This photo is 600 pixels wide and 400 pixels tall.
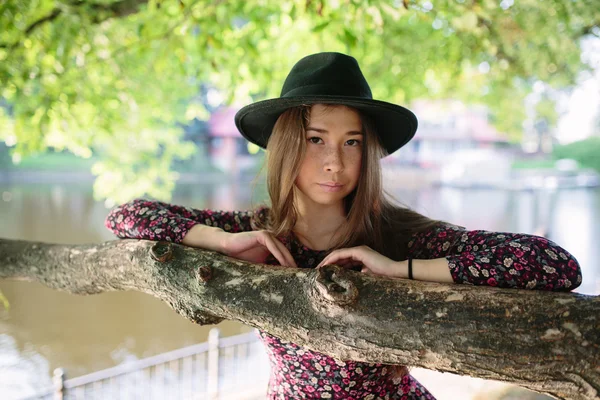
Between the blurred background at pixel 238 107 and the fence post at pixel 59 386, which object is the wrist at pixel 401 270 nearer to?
the blurred background at pixel 238 107

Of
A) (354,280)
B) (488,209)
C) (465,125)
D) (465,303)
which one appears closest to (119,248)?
(354,280)

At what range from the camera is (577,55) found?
6.50m

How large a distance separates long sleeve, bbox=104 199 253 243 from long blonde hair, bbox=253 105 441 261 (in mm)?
224

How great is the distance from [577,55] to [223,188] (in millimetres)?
15949

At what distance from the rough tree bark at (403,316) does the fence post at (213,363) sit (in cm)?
397

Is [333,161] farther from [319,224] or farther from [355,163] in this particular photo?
[319,224]

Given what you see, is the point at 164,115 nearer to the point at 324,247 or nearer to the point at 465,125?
the point at 324,247

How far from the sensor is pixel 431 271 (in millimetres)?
1245

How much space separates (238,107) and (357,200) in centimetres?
820

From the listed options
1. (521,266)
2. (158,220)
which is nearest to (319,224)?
(158,220)

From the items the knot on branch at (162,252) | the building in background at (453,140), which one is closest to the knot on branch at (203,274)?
the knot on branch at (162,252)

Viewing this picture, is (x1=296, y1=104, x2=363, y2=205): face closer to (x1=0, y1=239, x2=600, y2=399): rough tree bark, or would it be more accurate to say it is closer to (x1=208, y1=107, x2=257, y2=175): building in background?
(x1=0, y1=239, x2=600, y2=399): rough tree bark

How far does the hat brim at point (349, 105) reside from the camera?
1.54 meters

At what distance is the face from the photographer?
163cm
